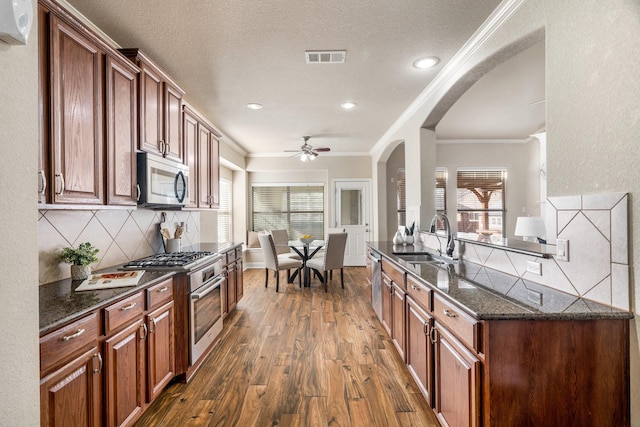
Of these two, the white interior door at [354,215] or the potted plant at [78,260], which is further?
the white interior door at [354,215]

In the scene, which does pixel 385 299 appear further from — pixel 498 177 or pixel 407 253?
pixel 498 177

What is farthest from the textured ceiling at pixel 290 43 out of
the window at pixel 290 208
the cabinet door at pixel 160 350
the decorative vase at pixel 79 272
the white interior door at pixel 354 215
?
the window at pixel 290 208

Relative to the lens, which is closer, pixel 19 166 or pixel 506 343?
Answer: pixel 19 166

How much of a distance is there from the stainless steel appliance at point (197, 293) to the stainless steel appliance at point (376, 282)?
65.3 inches

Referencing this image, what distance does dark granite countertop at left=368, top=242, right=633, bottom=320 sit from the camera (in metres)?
1.22

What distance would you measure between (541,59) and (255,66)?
8.61ft

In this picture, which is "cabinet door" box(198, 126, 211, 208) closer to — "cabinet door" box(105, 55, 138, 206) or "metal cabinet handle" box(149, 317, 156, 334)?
"cabinet door" box(105, 55, 138, 206)

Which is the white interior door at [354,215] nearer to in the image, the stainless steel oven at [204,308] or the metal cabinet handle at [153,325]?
the stainless steel oven at [204,308]

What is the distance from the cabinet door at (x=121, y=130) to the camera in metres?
1.86

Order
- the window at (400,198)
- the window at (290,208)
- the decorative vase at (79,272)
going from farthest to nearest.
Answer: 1. the window at (290,208)
2. the window at (400,198)
3. the decorative vase at (79,272)

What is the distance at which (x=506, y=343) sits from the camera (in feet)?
4.05

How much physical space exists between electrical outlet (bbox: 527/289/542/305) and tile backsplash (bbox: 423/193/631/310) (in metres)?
0.13

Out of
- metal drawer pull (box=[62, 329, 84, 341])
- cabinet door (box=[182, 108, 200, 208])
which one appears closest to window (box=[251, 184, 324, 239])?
cabinet door (box=[182, 108, 200, 208])

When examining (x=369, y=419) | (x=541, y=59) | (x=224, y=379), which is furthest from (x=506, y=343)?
(x=541, y=59)
